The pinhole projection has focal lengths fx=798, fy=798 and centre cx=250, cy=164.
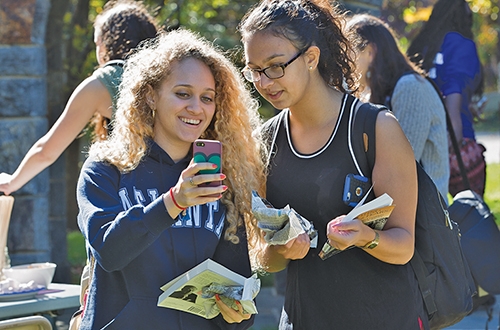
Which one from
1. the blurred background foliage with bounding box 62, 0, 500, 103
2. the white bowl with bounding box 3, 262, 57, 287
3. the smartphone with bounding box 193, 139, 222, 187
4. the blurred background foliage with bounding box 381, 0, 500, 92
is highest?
the blurred background foliage with bounding box 381, 0, 500, 92

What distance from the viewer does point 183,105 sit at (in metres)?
2.60

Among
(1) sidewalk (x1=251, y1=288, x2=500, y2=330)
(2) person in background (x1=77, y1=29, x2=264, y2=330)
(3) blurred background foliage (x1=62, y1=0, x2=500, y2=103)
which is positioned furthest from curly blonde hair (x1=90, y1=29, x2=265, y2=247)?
(3) blurred background foliage (x1=62, y1=0, x2=500, y2=103)

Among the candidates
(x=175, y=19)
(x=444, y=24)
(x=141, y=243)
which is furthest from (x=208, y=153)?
(x=175, y=19)

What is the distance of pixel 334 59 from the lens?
273 centimetres

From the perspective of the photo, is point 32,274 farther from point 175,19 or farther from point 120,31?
point 175,19

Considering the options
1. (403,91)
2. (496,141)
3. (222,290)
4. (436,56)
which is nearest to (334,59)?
(222,290)

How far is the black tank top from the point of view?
2582 millimetres

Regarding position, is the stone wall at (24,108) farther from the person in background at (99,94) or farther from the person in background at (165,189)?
the person in background at (165,189)

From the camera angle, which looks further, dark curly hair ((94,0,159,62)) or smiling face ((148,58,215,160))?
dark curly hair ((94,0,159,62))

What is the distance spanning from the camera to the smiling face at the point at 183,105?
8.55 feet

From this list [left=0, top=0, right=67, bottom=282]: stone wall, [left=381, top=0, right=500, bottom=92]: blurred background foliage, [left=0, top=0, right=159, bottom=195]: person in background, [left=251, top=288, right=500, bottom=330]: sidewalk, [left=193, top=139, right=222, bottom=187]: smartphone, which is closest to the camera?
[left=193, top=139, right=222, bottom=187]: smartphone

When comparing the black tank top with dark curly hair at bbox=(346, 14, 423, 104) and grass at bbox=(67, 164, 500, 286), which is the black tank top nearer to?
dark curly hair at bbox=(346, 14, 423, 104)

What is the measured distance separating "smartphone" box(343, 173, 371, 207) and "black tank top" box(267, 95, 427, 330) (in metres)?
0.02

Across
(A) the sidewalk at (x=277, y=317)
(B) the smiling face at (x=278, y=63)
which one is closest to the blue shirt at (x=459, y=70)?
(A) the sidewalk at (x=277, y=317)
